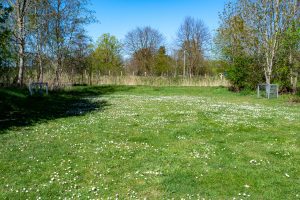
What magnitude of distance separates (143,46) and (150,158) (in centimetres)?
6266

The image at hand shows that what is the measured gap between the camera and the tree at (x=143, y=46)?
2553 inches

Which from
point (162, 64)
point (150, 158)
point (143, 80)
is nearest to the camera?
point (150, 158)

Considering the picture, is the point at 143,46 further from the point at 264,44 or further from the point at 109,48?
the point at 264,44

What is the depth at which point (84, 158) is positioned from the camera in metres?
7.54

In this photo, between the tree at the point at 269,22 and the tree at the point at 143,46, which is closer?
the tree at the point at 269,22

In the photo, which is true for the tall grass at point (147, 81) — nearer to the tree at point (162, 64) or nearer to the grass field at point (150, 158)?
the tree at point (162, 64)

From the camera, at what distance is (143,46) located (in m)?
68.6

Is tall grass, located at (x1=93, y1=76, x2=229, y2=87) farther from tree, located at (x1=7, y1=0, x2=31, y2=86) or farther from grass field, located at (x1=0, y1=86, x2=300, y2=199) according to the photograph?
grass field, located at (x1=0, y1=86, x2=300, y2=199)

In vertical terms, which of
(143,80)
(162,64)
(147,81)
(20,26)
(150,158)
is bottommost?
(150,158)

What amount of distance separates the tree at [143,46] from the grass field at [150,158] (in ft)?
171

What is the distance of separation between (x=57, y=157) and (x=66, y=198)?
255 centimetres

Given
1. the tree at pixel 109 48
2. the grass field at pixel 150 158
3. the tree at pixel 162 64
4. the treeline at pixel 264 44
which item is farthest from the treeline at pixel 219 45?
the tree at pixel 109 48

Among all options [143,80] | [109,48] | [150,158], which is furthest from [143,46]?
[150,158]

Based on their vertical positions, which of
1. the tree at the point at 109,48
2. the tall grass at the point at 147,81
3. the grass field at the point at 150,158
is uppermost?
the tree at the point at 109,48
